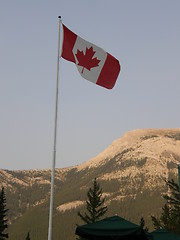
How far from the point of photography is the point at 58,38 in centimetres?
1195

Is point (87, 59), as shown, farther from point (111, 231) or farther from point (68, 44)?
point (111, 231)

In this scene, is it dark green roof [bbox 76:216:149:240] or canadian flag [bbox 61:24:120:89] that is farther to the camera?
canadian flag [bbox 61:24:120:89]

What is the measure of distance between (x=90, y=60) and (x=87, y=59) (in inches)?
Answer: 4.6

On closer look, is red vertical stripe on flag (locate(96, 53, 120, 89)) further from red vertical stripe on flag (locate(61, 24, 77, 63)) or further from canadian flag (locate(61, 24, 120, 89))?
red vertical stripe on flag (locate(61, 24, 77, 63))

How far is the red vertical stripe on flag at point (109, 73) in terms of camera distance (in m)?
12.5

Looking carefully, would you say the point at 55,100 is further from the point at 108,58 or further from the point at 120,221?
the point at 120,221

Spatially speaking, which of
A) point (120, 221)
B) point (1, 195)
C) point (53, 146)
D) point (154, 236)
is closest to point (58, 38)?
point (53, 146)

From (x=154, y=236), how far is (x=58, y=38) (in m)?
7.93

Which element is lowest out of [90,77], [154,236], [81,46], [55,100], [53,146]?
[154,236]

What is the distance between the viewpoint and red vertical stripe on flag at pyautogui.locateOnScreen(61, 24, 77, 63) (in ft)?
39.9

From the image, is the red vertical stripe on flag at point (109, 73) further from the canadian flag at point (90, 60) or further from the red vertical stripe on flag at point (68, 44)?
the red vertical stripe on flag at point (68, 44)

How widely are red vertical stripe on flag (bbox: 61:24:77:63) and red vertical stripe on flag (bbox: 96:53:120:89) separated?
1089 mm

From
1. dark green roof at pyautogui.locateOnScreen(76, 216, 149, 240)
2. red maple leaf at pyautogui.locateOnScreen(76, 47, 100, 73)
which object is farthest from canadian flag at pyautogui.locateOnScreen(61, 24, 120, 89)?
dark green roof at pyautogui.locateOnScreen(76, 216, 149, 240)

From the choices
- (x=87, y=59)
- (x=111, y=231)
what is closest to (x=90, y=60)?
(x=87, y=59)
